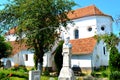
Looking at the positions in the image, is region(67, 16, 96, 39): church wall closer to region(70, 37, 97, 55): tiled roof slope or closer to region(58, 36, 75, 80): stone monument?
region(70, 37, 97, 55): tiled roof slope

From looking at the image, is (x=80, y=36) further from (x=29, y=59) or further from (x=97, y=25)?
(x=29, y=59)

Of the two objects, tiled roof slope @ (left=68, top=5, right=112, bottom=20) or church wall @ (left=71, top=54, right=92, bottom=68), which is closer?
church wall @ (left=71, top=54, right=92, bottom=68)

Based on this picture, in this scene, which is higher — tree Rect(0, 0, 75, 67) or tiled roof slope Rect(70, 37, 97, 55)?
tree Rect(0, 0, 75, 67)

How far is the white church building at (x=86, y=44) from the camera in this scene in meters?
45.1

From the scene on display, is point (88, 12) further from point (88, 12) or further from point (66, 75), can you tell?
point (66, 75)

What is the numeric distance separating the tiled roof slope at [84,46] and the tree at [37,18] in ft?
22.9

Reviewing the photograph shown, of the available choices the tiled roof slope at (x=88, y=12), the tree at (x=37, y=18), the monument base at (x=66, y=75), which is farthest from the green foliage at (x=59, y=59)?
the tiled roof slope at (x=88, y=12)

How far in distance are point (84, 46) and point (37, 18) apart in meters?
12.8

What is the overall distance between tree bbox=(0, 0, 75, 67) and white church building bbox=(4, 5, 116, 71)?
3938mm

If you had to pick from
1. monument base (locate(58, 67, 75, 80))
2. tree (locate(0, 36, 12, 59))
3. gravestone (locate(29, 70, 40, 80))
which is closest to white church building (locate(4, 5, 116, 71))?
tree (locate(0, 36, 12, 59))

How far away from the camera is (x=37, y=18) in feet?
119

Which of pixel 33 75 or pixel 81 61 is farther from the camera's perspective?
pixel 81 61

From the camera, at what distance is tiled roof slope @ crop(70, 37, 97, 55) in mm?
44753

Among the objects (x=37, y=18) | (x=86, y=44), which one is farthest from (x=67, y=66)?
(x=86, y=44)
